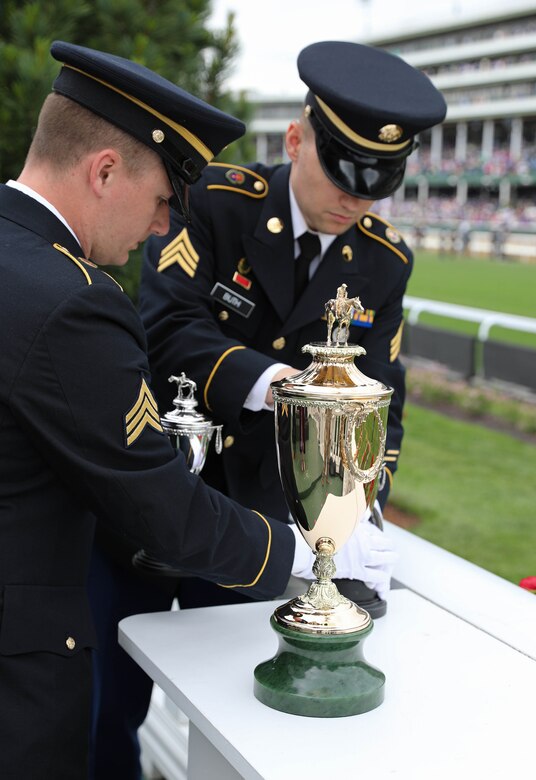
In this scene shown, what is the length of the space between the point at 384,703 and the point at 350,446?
0.38 meters

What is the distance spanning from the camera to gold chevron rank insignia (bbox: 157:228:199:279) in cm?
229

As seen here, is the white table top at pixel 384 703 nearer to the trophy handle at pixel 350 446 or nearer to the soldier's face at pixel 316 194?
the trophy handle at pixel 350 446

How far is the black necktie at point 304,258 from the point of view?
2.39 metres

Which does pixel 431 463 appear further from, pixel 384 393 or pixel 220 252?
pixel 384 393

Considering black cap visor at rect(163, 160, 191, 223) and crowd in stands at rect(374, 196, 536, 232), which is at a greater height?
crowd in stands at rect(374, 196, 536, 232)

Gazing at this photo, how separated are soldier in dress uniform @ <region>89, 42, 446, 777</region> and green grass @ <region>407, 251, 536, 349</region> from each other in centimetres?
1034

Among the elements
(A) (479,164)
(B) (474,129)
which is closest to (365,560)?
(A) (479,164)

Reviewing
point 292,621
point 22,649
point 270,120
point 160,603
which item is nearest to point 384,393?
point 292,621

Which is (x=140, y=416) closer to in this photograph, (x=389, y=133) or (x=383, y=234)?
(x=389, y=133)

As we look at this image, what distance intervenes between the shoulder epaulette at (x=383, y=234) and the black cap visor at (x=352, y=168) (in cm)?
32

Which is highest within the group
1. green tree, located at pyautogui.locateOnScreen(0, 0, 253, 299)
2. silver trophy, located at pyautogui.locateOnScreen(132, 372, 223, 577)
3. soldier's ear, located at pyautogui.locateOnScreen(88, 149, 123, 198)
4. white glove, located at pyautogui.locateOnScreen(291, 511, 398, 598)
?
green tree, located at pyautogui.locateOnScreen(0, 0, 253, 299)

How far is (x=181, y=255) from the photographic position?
229 cm

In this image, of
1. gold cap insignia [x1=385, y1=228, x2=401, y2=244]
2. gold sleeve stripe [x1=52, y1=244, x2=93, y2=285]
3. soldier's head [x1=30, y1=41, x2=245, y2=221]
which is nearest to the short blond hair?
soldier's head [x1=30, y1=41, x2=245, y2=221]

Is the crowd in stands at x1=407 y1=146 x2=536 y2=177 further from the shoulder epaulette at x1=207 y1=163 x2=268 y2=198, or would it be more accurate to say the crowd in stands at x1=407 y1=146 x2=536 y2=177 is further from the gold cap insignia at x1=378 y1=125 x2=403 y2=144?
the gold cap insignia at x1=378 y1=125 x2=403 y2=144
